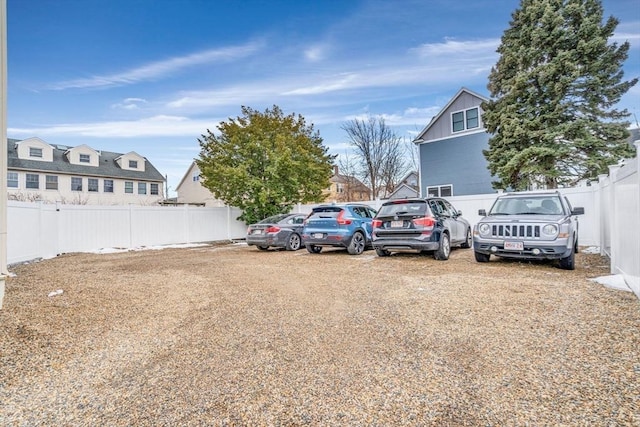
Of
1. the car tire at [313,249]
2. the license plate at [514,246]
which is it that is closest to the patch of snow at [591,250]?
the license plate at [514,246]

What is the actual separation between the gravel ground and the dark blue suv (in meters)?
4.24

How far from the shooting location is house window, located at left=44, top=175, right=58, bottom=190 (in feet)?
90.7

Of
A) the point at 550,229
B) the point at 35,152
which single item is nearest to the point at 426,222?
the point at 550,229

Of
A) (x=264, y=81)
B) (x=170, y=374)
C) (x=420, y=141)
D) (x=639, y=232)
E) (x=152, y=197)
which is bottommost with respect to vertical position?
(x=170, y=374)

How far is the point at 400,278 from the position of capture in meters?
6.48

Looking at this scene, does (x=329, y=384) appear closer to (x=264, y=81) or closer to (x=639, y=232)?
(x=639, y=232)

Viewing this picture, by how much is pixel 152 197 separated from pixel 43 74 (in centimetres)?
2371

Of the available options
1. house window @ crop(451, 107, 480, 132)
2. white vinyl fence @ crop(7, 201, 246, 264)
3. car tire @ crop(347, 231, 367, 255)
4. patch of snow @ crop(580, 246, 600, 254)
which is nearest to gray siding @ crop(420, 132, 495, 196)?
house window @ crop(451, 107, 480, 132)

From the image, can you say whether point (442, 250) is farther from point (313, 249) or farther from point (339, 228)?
point (313, 249)

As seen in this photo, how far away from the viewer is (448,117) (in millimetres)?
20359

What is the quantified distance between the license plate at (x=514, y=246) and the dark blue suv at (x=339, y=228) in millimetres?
4285

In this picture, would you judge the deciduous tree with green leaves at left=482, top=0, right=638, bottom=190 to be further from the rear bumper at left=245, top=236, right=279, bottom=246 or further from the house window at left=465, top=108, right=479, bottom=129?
the rear bumper at left=245, top=236, right=279, bottom=246

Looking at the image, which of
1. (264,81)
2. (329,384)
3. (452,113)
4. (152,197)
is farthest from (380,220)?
(152,197)

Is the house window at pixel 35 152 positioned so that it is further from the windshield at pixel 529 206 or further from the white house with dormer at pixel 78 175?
the windshield at pixel 529 206
